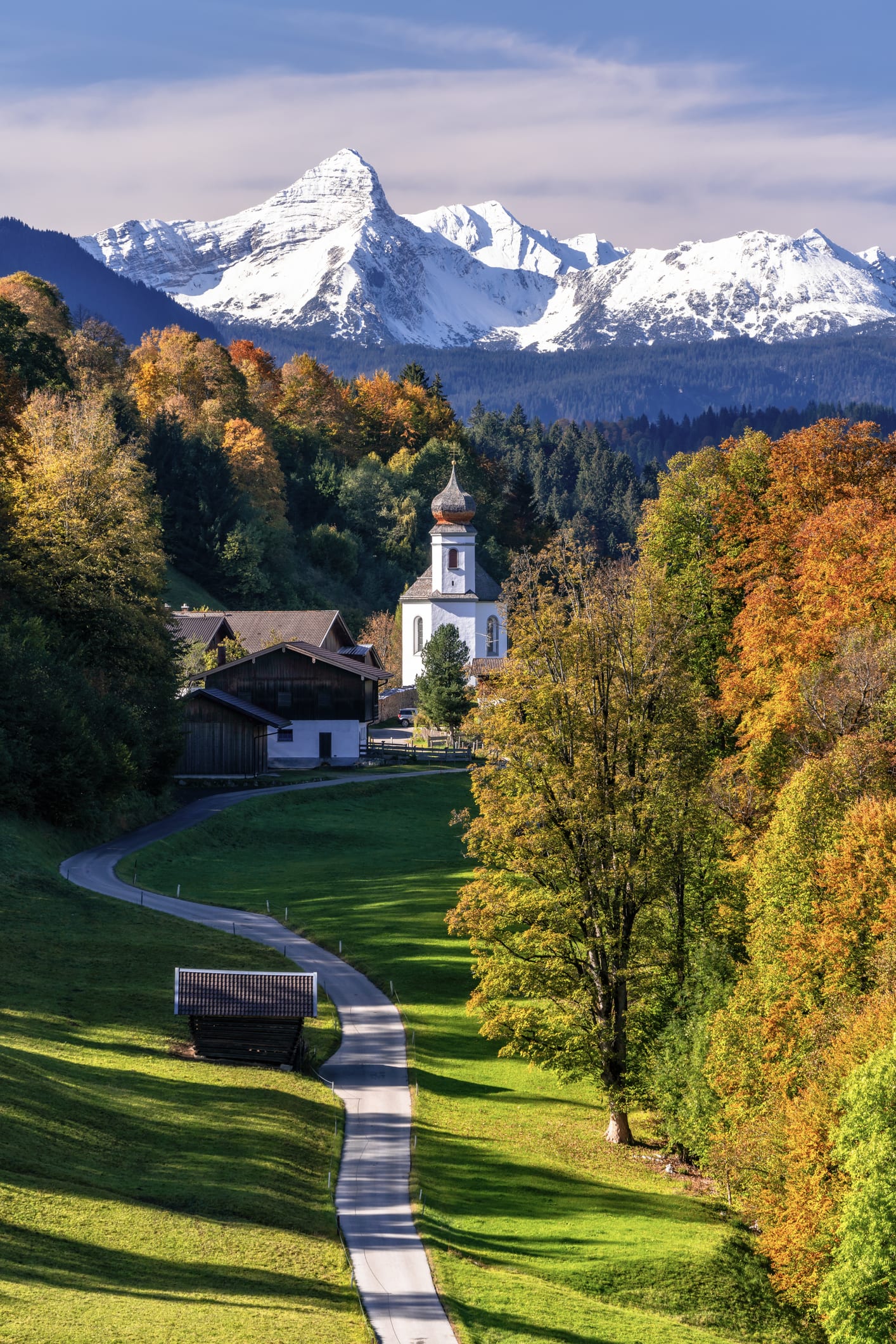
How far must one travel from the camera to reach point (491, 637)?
108 m

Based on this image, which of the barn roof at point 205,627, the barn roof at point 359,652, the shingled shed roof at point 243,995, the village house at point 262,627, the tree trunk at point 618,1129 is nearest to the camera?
the shingled shed roof at point 243,995

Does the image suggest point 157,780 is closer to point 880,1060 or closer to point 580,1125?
point 580,1125

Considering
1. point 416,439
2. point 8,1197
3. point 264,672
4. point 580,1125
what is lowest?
point 580,1125

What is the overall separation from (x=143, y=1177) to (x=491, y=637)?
8613 cm

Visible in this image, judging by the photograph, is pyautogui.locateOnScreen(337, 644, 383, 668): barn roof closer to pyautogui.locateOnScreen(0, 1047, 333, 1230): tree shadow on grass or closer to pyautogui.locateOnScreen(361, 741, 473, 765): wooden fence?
pyautogui.locateOnScreen(361, 741, 473, 765): wooden fence

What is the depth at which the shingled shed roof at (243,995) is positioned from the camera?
31234mm

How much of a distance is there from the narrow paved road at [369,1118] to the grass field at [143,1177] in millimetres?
503

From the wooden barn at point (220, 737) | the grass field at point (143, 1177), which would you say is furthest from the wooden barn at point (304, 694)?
the grass field at point (143, 1177)

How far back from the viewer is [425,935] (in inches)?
1761

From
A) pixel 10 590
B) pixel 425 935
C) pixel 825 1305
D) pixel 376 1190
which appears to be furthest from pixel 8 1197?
pixel 10 590

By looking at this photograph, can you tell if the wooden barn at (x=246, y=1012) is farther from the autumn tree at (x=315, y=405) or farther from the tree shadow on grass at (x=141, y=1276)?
the autumn tree at (x=315, y=405)

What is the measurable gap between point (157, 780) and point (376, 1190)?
39209 mm

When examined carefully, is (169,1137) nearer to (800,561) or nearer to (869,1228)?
(869,1228)

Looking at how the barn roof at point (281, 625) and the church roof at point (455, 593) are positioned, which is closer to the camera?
the barn roof at point (281, 625)
